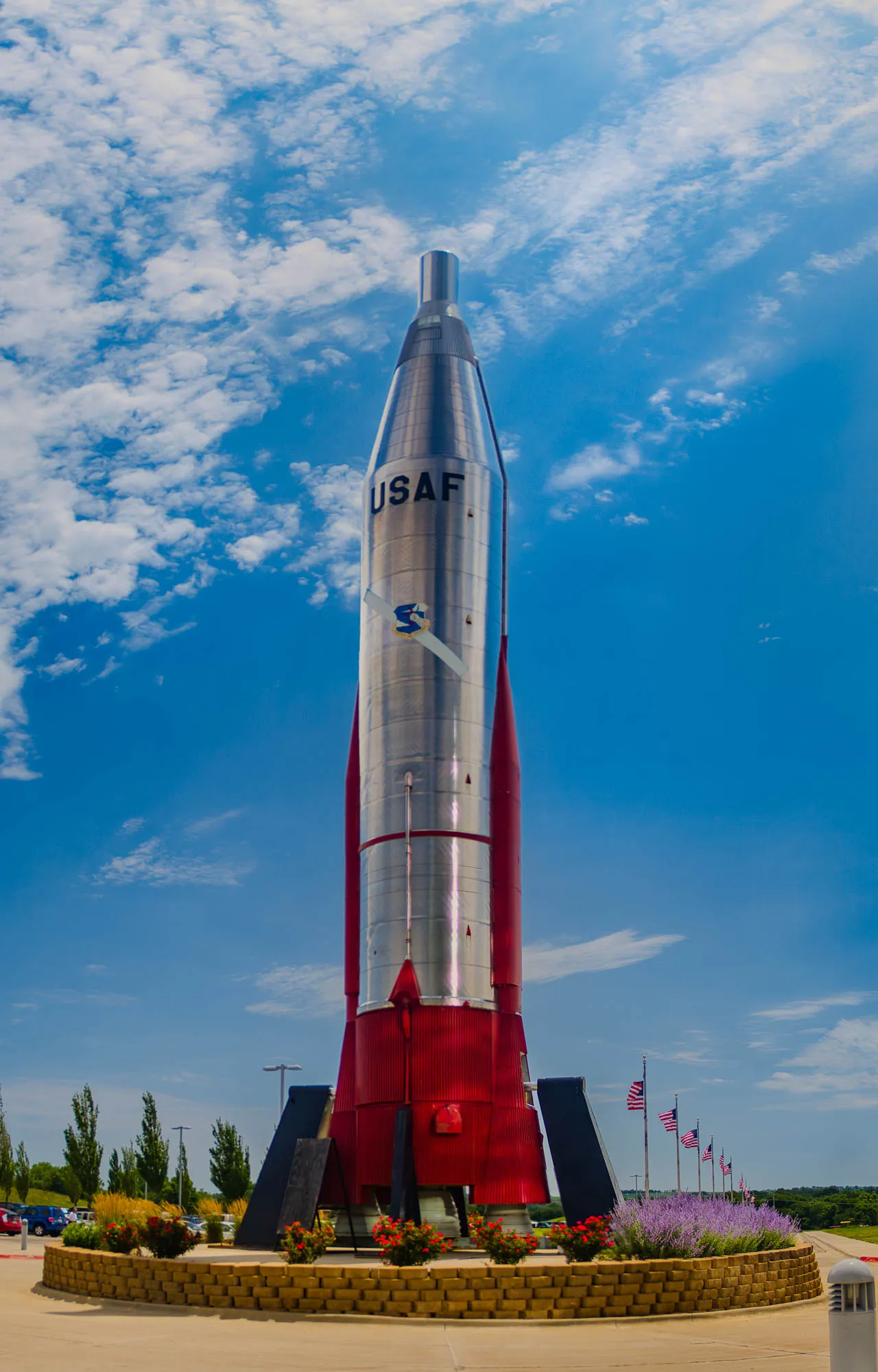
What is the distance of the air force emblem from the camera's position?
3347 cm

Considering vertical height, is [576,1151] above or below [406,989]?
below

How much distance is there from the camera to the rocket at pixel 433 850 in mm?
31172

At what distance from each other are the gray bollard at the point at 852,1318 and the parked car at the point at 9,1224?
49.6 meters

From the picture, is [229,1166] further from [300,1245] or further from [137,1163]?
[300,1245]

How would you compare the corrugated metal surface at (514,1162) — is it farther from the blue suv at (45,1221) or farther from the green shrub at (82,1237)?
the blue suv at (45,1221)

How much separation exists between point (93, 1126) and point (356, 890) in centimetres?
4574

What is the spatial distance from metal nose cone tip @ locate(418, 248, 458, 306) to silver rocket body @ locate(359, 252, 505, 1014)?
11.0 ft

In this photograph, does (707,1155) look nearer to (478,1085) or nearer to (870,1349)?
(478,1085)

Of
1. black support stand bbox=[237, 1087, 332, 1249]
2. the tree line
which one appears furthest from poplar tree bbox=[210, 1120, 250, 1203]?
black support stand bbox=[237, 1087, 332, 1249]

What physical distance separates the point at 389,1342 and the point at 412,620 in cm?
1874

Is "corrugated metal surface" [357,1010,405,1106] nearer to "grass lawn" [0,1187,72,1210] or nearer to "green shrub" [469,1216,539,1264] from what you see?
"green shrub" [469,1216,539,1264]

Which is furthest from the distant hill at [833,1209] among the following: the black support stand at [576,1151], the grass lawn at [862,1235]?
the black support stand at [576,1151]

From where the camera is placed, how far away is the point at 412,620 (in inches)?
1320

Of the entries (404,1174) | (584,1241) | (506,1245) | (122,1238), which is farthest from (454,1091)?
(506,1245)
